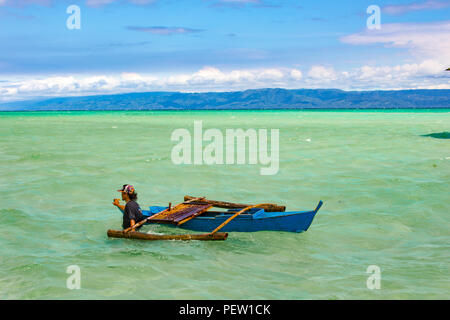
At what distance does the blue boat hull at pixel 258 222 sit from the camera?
1059 centimetres

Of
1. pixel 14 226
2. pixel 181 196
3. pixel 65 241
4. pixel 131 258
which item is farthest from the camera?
pixel 181 196

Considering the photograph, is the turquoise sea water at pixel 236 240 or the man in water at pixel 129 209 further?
the man in water at pixel 129 209

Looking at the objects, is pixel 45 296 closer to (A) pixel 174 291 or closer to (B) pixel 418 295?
(A) pixel 174 291

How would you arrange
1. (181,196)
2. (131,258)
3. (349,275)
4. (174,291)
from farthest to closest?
(181,196), (131,258), (349,275), (174,291)

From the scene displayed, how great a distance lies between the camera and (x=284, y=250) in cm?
980

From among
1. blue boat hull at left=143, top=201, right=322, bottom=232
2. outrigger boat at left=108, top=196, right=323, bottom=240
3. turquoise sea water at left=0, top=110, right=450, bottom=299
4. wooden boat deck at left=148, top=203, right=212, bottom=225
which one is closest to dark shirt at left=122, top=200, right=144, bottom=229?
outrigger boat at left=108, top=196, right=323, bottom=240

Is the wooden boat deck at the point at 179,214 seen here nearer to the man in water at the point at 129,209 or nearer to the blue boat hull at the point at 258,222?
the blue boat hull at the point at 258,222

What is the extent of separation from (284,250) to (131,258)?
327cm

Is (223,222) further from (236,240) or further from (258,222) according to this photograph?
(258,222)

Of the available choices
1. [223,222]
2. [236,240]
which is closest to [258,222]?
[236,240]

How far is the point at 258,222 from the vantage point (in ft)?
35.3

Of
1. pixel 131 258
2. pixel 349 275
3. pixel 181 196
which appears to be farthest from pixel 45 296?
pixel 181 196

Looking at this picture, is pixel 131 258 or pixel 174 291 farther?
pixel 131 258

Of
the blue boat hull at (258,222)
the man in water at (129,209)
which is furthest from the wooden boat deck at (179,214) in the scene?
the man in water at (129,209)
